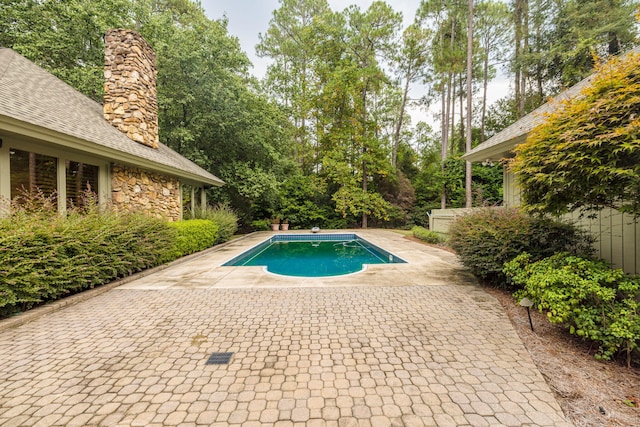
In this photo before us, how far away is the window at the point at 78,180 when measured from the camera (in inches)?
212

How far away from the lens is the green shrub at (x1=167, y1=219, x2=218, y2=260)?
23.1ft

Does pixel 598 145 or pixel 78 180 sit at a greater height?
pixel 78 180

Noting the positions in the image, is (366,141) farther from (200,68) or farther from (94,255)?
(94,255)

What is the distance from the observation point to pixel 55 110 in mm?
5379

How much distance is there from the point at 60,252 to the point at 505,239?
22.4 ft

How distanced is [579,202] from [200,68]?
14134mm

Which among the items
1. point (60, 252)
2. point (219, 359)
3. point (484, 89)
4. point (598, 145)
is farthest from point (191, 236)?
point (484, 89)

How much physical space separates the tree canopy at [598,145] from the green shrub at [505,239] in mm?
1061

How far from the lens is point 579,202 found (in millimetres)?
3111

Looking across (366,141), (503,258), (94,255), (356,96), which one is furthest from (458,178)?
(94,255)

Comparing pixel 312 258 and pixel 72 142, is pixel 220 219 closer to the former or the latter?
pixel 312 258

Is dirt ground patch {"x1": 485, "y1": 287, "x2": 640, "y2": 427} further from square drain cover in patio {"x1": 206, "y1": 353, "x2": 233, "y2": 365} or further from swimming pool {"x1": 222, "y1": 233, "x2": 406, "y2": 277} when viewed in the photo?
swimming pool {"x1": 222, "y1": 233, "x2": 406, "y2": 277}

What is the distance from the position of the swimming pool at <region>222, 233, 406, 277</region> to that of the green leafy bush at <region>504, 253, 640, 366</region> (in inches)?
146

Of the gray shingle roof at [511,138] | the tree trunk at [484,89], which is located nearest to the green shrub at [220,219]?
the gray shingle roof at [511,138]
